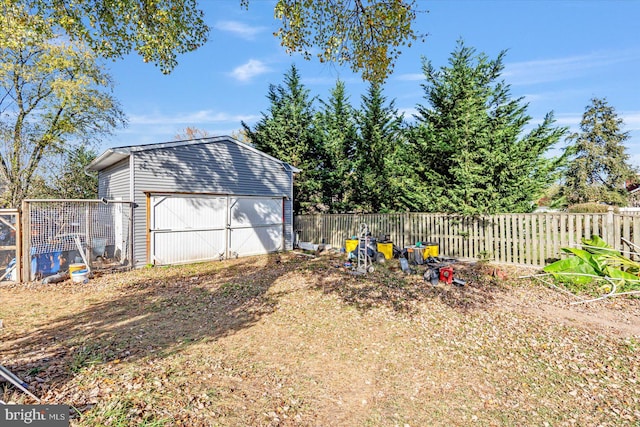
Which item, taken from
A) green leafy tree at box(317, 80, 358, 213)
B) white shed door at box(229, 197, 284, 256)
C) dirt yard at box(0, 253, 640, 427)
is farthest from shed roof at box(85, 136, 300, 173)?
green leafy tree at box(317, 80, 358, 213)

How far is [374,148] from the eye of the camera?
14.8m

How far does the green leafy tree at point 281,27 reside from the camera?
5.54 meters

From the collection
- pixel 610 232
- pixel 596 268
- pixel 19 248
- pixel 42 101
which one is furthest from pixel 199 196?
pixel 610 232

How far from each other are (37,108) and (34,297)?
12.5 meters

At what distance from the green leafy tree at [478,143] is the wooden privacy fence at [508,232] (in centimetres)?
64

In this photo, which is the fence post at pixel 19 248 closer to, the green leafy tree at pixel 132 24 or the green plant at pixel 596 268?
the green leafy tree at pixel 132 24

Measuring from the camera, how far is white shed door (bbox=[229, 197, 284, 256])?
1120cm

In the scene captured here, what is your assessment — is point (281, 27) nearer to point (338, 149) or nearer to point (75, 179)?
point (338, 149)

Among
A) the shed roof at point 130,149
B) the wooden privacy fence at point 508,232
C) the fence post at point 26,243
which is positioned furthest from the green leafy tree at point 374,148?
the fence post at point 26,243

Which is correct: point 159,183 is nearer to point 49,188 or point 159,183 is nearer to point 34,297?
point 34,297

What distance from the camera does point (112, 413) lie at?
2330 millimetres

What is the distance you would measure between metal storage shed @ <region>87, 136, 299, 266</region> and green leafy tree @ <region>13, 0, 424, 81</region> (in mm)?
3570

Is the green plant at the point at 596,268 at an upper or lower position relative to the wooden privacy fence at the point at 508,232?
lower

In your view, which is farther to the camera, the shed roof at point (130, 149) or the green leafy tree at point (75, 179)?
the green leafy tree at point (75, 179)
